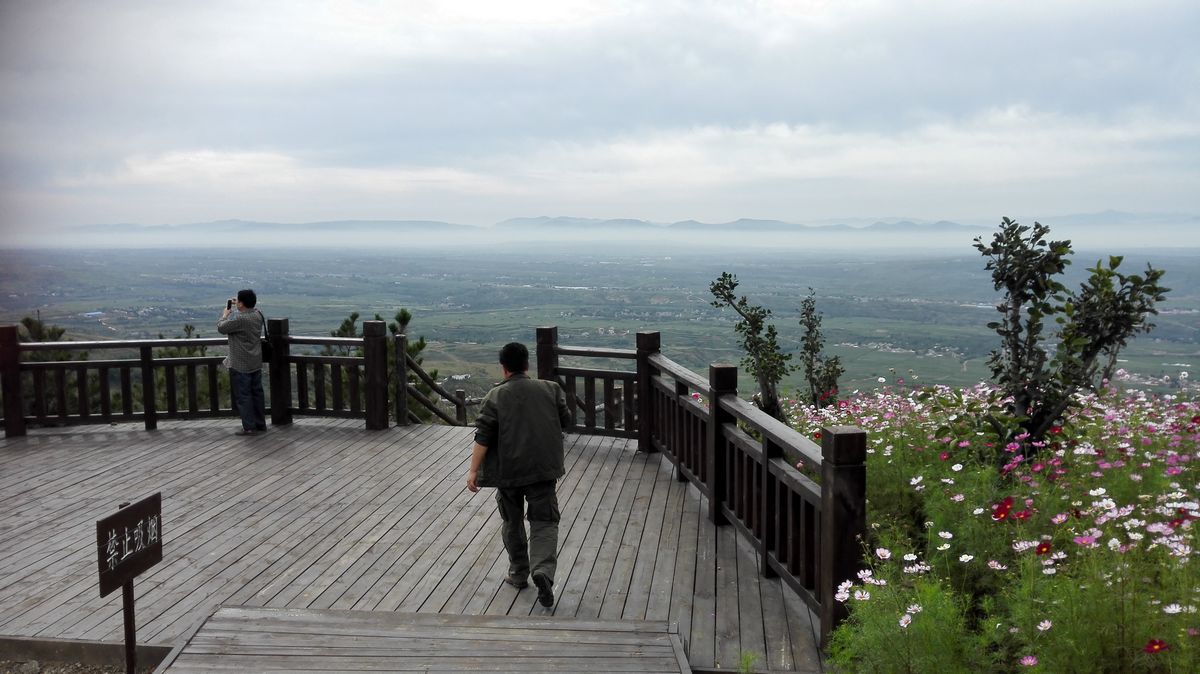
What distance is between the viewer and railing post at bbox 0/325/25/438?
28.7 ft

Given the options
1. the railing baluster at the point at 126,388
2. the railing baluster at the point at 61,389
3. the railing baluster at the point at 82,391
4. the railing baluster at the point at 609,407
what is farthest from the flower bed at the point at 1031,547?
the railing baluster at the point at 61,389

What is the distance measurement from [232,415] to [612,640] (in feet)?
22.3

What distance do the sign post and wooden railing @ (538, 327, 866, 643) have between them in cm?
300

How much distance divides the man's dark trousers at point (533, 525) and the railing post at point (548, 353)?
12.7ft

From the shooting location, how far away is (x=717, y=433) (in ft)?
19.2

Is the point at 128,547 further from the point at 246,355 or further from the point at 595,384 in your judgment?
the point at 246,355

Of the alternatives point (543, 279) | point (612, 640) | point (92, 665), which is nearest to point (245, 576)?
point (92, 665)

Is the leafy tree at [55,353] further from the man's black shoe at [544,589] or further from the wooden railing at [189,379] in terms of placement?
the man's black shoe at [544,589]

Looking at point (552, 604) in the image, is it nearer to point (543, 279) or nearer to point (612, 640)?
point (612, 640)

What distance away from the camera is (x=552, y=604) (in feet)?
15.0

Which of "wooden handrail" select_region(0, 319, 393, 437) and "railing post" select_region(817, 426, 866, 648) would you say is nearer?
"railing post" select_region(817, 426, 866, 648)

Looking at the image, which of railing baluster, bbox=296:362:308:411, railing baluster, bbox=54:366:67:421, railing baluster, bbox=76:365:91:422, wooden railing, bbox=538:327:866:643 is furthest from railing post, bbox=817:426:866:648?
railing baluster, bbox=54:366:67:421

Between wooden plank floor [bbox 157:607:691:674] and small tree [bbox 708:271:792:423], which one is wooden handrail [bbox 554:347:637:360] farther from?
wooden plank floor [bbox 157:607:691:674]

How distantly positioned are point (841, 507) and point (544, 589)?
5.53ft
